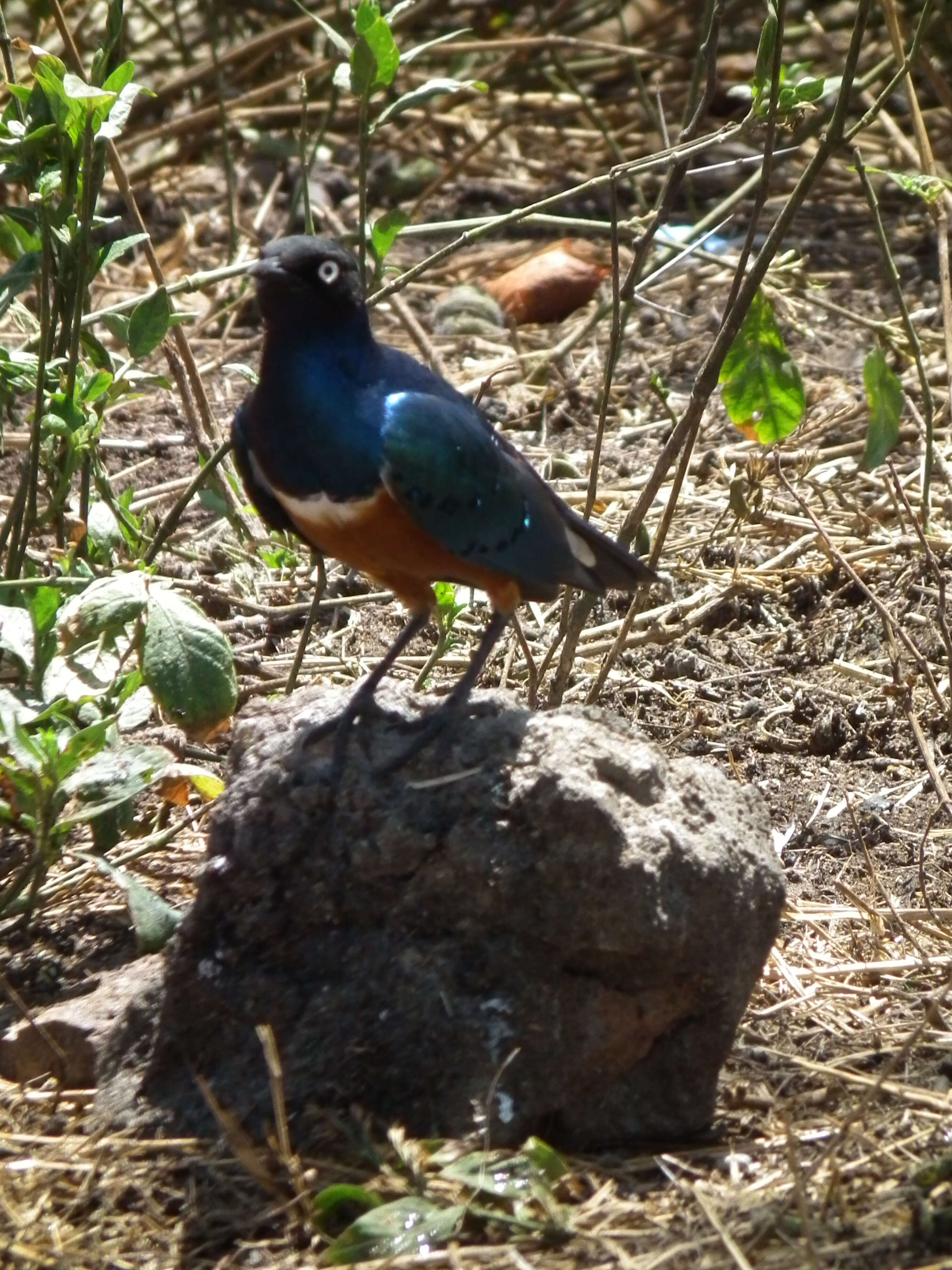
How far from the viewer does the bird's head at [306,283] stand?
12.9 feet

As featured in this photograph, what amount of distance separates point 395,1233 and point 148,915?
3.68ft

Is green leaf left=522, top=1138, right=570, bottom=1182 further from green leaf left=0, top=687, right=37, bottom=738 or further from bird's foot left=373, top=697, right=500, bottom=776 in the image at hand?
green leaf left=0, top=687, right=37, bottom=738

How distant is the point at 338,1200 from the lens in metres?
3.00

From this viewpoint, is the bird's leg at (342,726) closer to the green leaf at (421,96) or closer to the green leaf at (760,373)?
the green leaf at (760,373)

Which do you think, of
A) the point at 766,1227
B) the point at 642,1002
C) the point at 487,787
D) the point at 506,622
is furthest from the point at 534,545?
the point at 766,1227

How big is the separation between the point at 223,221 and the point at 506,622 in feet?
18.0

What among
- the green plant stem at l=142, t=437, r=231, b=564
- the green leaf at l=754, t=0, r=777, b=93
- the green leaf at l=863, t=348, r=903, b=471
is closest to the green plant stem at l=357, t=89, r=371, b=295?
the green plant stem at l=142, t=437, r=231, b=564

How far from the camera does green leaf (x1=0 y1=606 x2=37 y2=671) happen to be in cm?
390

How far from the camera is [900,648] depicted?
18.9 ft

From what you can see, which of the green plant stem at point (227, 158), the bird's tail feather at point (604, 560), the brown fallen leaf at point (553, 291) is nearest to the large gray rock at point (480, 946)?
the bird's tail feather at point (604, 560)

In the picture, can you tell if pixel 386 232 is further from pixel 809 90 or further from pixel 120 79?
pixel 809 90

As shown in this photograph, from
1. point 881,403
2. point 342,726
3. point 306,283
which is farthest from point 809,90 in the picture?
point 342,726

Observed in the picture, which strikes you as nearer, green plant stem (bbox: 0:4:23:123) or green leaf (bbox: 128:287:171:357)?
green leaf (bbox: 128:287:171:357)

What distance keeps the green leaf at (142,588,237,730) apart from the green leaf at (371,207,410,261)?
127 centimetres
